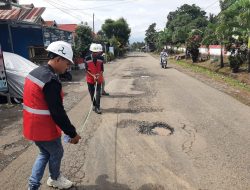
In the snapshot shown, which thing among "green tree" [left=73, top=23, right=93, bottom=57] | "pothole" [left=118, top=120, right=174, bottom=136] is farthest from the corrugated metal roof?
"pothole" [left=118, top=120, right=174, bottom=136]

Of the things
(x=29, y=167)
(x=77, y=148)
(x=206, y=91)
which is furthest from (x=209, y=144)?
(x=206, y=91)

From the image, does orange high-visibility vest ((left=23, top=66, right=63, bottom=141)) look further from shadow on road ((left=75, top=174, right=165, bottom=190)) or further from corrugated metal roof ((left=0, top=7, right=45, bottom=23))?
corrugated metal roof ((left=0, top=7, right=45, bottom=23))

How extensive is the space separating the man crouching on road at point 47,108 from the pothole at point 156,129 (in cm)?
323

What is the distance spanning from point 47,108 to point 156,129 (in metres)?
3.93

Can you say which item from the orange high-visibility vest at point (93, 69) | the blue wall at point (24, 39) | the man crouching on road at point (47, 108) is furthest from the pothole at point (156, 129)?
the blue wall at point (24, 39)

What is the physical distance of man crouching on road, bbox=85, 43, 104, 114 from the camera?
8.77 meters

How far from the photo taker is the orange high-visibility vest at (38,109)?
3.55 metres

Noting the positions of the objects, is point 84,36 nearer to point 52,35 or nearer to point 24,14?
point 52,35

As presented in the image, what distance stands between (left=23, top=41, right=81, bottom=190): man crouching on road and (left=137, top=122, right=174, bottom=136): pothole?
3.23m

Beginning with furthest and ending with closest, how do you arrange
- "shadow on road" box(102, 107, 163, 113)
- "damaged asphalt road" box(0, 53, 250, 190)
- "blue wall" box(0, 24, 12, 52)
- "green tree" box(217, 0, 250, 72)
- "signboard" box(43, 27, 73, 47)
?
"signboard" box(43, 27, 73, 47), "green tree" box(217, 0, 250, 72), "blue wall" box(0, 24, 12, 52), "shadow on road" box(102, 107, 163, 113), "damaged asphalt road" box(0, 53, 250, 190)

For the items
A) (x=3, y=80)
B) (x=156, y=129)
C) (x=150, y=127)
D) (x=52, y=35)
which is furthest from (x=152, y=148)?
(x=52, y=35)

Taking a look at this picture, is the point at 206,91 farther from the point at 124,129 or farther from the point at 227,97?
the point at 124,129

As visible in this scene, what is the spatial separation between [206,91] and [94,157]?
8.44 metres

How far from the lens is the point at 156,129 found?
7191mm
